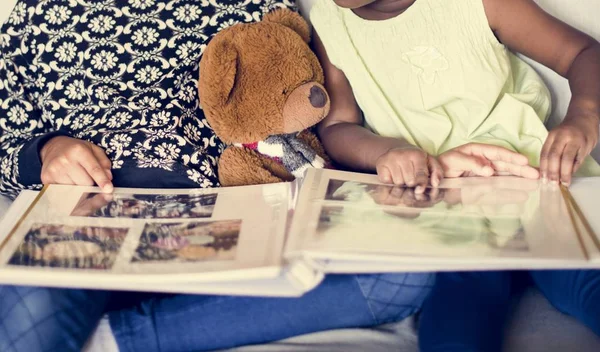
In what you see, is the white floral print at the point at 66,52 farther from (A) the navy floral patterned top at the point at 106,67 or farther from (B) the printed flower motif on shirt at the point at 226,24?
(B) the printed flower motif on shirt at the point at 226,24

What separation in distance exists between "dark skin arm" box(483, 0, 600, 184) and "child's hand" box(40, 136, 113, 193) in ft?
1.84

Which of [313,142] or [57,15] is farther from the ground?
[57,15]

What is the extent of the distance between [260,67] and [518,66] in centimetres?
42

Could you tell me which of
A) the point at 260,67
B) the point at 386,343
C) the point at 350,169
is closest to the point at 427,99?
the point at 350,169

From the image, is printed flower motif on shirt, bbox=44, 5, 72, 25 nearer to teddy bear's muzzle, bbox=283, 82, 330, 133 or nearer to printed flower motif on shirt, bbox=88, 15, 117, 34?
printed flower motif on shirt, bbox=88, 15, 117, 34

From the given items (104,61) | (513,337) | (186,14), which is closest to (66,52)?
(104,61)

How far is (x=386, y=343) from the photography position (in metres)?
0.74

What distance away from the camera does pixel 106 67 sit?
98cm

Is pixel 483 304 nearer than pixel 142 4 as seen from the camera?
Yes

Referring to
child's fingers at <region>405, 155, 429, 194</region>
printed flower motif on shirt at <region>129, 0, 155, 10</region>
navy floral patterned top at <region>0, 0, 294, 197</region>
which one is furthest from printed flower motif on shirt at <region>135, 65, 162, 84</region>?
child's fingers at <region>405, 155, 429, 194</region>

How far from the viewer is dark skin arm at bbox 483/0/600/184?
809 mm

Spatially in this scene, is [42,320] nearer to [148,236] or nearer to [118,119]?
[148,236]

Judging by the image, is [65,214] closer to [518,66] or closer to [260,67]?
[260,67]

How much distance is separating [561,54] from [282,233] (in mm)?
515
